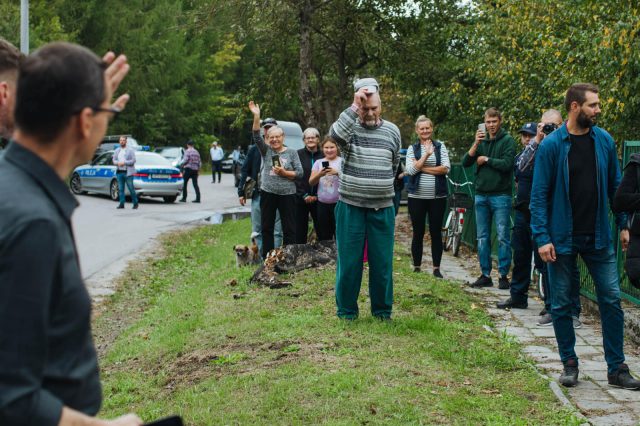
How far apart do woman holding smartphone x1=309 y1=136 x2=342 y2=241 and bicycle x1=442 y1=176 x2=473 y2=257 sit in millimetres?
3719

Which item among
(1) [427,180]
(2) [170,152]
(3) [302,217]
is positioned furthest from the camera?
(2) [170,152]

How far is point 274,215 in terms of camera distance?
449 inches

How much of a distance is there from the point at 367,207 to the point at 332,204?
3.15m

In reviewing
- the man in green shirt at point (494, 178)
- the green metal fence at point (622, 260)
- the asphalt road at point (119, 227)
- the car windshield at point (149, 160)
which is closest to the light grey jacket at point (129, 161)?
the asphalt road at point (119, 227)

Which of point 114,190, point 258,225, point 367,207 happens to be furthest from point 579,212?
point 114,190

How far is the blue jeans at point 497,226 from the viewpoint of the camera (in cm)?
1086

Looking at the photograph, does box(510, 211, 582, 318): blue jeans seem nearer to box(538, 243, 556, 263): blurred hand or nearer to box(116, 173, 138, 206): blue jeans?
box(538, 243, 556, 263): blurred hand

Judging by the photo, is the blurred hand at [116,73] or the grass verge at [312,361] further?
the grass verge at [312,361]

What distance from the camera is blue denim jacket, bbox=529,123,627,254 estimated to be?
6.35 m

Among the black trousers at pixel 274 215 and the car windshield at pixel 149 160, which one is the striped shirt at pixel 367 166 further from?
the car windshield at pixel 149 160

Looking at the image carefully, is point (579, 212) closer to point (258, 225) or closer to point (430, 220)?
point (430, 220)

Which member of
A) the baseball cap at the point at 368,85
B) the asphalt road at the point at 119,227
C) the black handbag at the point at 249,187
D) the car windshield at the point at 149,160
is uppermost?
the baseball cap at the point at 368,85

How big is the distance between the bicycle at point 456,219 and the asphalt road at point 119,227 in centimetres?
534

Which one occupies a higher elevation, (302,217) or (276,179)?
(276,179)
